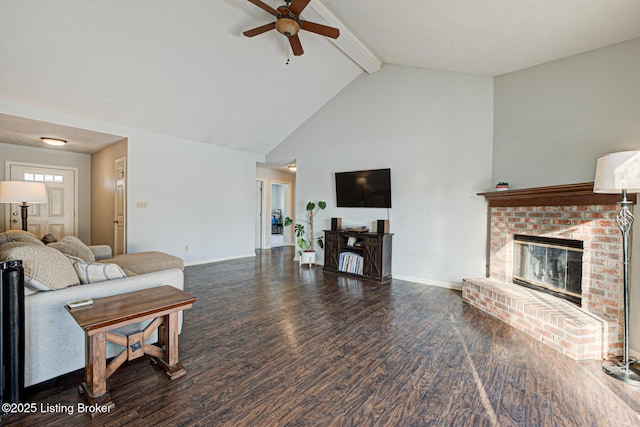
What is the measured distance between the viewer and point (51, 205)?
5660 millimetres

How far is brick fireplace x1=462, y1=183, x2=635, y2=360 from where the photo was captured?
235cm

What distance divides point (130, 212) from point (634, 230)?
626 cm

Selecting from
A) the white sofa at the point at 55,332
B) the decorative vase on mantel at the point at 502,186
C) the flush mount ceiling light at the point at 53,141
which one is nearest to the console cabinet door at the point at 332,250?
the decorative vase on mantel at the point at 502,186

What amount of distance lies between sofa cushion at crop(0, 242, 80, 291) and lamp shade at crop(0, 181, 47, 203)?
265 centimetres

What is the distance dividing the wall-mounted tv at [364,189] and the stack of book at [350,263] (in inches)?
35.3

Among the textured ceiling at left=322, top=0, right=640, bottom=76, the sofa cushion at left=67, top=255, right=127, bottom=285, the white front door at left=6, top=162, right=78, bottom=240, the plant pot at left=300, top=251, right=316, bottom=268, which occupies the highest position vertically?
the textured ceiling at left=322, top=0, right=640, bottom=76

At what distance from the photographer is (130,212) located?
15.9ft

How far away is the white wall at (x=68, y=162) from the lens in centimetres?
520

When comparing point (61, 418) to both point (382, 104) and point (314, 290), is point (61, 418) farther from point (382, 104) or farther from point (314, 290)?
point (382, 104)

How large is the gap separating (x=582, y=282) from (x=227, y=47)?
15.8 ft

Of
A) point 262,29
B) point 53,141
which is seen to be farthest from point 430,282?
point 53,141

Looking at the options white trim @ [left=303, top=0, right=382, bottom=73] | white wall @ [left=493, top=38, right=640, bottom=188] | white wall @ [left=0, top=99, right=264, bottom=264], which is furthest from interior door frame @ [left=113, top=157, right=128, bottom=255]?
white wall @ [left=493, top=38, right=640, bottom=188]

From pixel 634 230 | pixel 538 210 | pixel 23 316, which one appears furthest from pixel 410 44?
pixel 23 316

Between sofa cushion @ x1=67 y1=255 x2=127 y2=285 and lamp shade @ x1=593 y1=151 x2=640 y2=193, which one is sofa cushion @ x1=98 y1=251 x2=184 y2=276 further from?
lamp shade @ x1=593 y1=151 x2=640 y2=193
